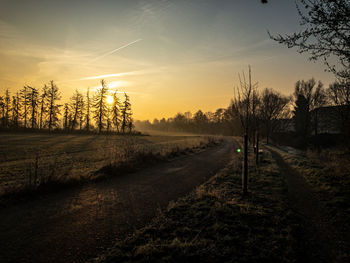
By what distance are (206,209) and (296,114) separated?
49851 mm

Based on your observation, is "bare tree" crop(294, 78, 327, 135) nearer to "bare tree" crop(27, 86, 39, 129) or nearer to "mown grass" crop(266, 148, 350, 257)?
"mown grass" crop(266, 148, 350, 257)

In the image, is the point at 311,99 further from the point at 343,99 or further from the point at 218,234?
→ the point at 218,234

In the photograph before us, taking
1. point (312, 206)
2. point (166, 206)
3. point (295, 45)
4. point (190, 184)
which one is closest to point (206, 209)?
point (166, 206)

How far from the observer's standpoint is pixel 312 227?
446 cm

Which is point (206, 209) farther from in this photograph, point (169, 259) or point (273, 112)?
point (273, 112)

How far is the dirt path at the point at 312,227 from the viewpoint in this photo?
3434mm

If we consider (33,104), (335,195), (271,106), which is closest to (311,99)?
(271,106)

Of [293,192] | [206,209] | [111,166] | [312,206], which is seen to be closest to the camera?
[206,209]

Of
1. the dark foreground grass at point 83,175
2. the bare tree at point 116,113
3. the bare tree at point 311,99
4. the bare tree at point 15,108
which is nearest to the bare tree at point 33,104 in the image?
the bare tree at point 15,108

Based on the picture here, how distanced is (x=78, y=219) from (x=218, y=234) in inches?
157

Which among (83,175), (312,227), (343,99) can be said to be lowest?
(312,227)

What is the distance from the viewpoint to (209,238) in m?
3.77

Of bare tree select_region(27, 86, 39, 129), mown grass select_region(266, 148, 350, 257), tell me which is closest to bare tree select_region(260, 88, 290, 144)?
mown grass select_region(266, 148, 350, 257)

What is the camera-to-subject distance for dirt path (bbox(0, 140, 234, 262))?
11.6 ft
